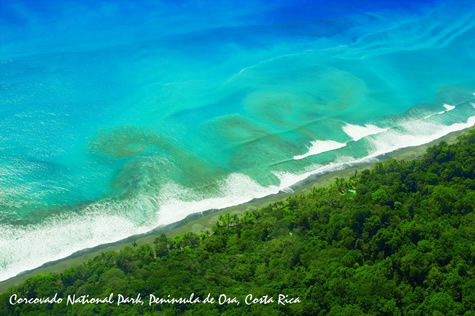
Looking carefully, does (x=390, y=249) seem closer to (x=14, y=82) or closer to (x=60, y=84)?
(x=60, y=84)

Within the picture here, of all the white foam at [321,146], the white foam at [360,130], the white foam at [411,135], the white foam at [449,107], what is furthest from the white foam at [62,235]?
the white foam at [449,107]

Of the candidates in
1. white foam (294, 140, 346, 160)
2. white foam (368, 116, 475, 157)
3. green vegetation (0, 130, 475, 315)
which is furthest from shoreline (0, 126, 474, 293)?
white foam (294, 140, 346, 160)

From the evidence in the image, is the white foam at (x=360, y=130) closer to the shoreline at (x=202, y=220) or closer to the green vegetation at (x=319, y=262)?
the shoreline at (x=202, y=220)

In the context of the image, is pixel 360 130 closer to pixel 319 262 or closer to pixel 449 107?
pixel 449 107

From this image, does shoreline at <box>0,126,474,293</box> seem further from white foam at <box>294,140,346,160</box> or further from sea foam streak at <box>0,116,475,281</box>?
white foam at <box>294,140,346,160</box>

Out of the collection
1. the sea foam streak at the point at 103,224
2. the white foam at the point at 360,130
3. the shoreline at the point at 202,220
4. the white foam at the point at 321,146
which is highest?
the white foam at the point at 360,130

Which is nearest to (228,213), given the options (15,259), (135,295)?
(135,295)
